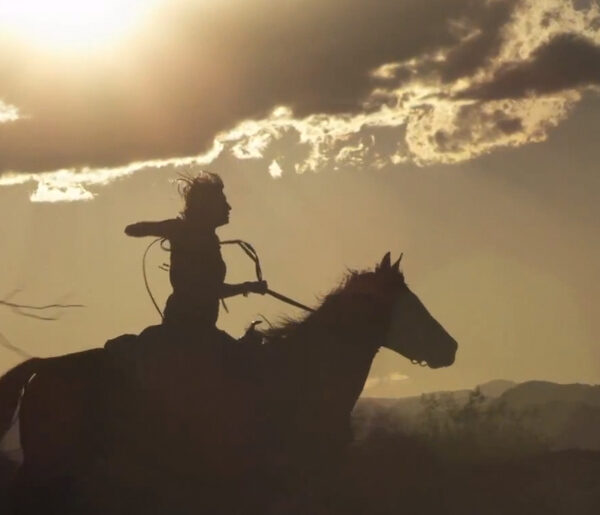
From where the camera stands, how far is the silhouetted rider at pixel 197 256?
14953 mm

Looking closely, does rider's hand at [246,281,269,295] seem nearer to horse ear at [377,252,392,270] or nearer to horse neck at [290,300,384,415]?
horse neck at [290,300,384,415]

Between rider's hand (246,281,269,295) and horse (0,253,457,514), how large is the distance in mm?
607

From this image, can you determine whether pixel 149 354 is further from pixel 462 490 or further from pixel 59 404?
pixel 462 490

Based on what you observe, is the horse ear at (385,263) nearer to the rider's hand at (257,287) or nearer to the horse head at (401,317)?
the horse head at (401,317)

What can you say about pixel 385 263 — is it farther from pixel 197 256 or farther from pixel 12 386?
pixel 12 386

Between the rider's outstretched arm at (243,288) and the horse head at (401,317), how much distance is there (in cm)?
128

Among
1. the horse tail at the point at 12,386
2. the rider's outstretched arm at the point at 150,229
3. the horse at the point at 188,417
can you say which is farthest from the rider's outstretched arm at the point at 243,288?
the horse tail at the point at 12,386

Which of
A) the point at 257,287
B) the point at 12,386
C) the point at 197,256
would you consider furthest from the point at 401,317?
the point at 12,386

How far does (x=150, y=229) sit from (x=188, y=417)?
7.00ft

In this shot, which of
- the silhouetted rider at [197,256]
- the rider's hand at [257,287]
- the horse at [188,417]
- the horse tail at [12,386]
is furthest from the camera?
the rider's hand at [257,287]

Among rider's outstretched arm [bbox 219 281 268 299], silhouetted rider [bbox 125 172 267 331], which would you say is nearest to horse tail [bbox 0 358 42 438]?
silhouetted rider [bbox 125 172 267 331]

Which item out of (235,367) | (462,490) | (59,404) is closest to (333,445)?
(235,367)

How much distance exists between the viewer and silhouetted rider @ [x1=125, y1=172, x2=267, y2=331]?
14953mm

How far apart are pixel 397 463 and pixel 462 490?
1.31m
